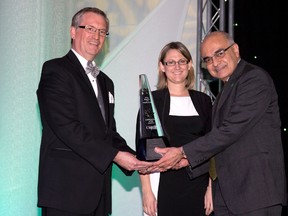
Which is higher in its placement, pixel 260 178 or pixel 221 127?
pixel 221 127

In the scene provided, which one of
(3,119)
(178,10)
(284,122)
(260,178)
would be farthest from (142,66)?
(260,178)

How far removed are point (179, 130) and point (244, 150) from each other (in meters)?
0.66

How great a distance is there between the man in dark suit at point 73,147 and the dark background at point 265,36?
11.4 ft

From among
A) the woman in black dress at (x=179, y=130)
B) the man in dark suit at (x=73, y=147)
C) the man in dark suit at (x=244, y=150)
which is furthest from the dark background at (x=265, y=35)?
the man in dark suit at (x=73, y=147)

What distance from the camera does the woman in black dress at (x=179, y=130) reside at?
3.14 metres

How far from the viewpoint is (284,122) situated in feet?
19.4

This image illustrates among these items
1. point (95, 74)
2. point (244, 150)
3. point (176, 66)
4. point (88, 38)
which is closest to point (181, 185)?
point (244, 150)

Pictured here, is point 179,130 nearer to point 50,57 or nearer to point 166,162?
point 166,162

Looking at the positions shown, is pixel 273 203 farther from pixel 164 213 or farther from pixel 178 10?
pixel 178 10

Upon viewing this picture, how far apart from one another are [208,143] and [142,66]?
2574mm

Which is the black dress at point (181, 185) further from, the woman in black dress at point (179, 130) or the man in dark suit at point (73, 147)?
the man in dark suit at point (73, 147)

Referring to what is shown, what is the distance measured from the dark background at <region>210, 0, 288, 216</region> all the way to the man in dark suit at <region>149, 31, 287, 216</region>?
10.5ft

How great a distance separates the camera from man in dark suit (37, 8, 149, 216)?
2580mm

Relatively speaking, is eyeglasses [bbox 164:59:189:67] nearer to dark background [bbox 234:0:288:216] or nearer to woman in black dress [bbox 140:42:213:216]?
woman in black dress [bbox 140:42:213:216]
